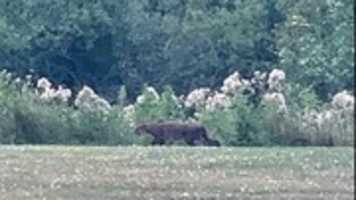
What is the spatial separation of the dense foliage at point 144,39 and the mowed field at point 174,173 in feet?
64.3

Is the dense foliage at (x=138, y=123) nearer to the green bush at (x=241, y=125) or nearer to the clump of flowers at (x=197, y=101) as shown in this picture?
the green bush at (x=241, y=125)

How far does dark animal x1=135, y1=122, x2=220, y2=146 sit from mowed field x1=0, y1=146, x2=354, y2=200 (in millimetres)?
2921

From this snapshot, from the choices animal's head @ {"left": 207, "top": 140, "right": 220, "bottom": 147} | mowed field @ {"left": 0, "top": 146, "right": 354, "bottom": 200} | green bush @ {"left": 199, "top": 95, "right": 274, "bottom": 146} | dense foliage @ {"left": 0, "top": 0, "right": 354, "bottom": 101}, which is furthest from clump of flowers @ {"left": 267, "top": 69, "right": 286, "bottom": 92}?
dense foliage @ {"left": 0, "top": 0, "right": 354, "bottom": 101}

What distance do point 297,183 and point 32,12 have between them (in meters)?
27.3

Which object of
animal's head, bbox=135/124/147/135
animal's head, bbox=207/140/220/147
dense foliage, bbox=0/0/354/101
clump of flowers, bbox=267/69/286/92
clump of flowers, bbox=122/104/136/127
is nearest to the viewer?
animal's head, bbox=207/140/220/147

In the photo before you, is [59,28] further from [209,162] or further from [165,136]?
[209,162]

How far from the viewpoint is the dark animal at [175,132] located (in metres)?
25.9

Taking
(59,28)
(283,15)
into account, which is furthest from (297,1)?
(59,28)

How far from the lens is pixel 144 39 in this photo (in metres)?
44.0

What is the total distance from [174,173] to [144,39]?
83.3ft

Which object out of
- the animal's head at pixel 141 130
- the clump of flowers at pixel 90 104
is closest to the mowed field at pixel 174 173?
the animal's head at pixel 141 130

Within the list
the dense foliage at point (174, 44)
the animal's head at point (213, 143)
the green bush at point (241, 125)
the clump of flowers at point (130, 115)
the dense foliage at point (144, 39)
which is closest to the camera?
the animal's head at point (213, 143)

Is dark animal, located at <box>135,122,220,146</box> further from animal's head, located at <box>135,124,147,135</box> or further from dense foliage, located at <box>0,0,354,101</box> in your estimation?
dense foliage, located at <box>0,0,354,101</box>

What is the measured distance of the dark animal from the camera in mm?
25922
